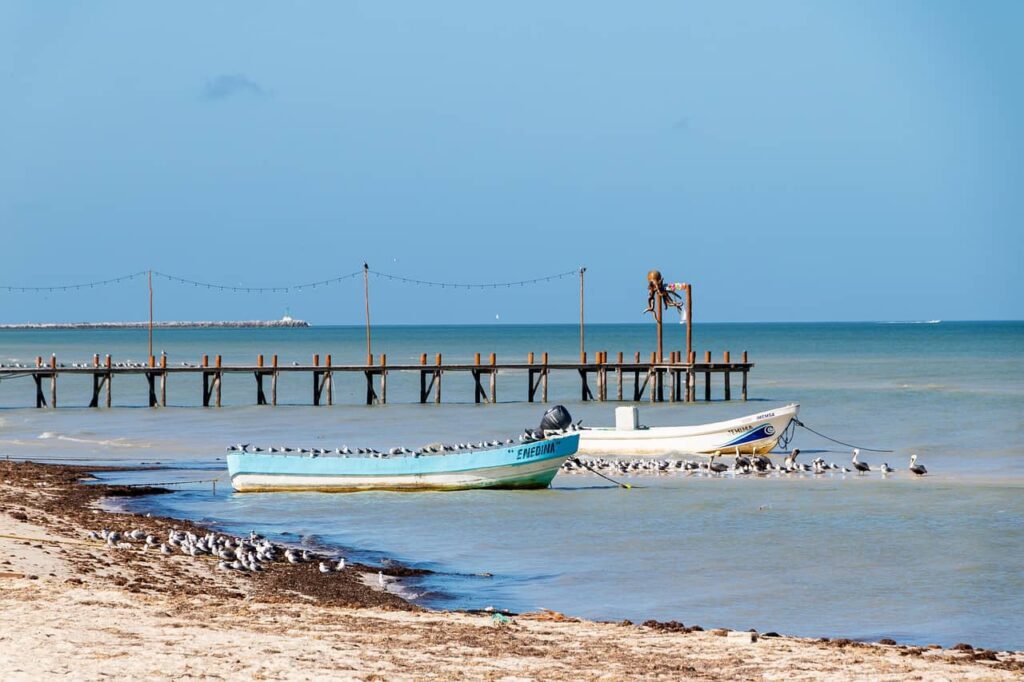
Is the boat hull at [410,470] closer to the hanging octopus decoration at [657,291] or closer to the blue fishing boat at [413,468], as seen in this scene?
the blue fishing boat at [413,468]

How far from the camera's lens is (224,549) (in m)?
17.0

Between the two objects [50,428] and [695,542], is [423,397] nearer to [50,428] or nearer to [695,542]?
[50,428]

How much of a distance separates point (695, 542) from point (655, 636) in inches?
298

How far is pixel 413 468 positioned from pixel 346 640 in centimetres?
1411

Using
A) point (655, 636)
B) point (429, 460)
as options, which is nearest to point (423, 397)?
point (429, 460)

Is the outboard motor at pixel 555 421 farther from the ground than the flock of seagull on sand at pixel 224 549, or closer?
farther from the ground

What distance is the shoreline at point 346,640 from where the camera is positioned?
10.4m

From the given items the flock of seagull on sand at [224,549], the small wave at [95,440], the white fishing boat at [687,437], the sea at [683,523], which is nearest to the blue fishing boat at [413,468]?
the sea at [683,523]

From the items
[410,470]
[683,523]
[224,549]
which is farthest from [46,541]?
[683,523]

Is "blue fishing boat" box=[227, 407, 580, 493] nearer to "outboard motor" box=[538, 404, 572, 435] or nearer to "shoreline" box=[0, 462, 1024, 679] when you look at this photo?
"outboard motor" box=[538, 404, 572, 435]

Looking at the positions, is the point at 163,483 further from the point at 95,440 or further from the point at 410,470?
the point at 95,440

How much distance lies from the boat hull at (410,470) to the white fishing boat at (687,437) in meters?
6.70

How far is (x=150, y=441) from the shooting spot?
132 feet

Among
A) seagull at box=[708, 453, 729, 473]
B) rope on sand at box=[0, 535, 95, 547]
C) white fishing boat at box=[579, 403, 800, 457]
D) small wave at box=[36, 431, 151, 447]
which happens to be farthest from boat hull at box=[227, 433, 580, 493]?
small wave at box=[36, 431, 151, 447]
